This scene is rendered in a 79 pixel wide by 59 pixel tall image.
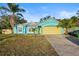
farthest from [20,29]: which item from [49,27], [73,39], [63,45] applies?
[73,39]

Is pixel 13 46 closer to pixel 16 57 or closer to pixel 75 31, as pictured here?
pixel 16 57

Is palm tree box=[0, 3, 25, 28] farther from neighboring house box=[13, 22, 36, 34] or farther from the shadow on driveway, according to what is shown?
the shadow on driveway

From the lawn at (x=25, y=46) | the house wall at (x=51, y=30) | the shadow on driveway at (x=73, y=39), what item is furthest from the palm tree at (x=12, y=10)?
the shadow on driveway at (x=73, y=39)

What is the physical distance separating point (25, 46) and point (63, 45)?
1.28 metres

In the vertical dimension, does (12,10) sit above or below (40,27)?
above

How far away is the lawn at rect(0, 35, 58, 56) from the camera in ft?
32.2

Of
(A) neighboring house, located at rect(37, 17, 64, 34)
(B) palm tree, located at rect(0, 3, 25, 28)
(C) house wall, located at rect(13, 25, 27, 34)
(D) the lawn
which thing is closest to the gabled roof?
(A) neighboring house, located at rect(37, 17, 64, 34)

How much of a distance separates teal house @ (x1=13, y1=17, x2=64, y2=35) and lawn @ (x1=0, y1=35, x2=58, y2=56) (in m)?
0.21

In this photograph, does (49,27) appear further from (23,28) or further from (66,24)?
(23,28)

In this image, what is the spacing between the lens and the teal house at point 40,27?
10125mm

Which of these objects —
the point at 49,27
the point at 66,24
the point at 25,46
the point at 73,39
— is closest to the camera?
the point at 25,46

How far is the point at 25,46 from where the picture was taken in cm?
998

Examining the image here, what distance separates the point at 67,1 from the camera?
9.79 m

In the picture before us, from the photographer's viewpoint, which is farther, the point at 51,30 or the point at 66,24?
the point at 51,30
